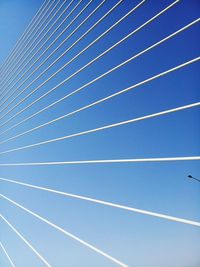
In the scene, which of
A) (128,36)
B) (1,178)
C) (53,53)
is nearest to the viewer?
(128,36)

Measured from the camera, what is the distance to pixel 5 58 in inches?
103

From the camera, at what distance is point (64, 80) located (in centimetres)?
135

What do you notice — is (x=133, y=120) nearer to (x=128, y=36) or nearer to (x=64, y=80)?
(x=128, y=36)

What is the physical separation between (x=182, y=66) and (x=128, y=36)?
12.0 inches

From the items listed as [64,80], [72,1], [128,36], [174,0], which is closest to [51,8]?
[72,1]

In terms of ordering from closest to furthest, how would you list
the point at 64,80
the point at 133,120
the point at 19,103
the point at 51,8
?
the point at 133,120 < the point at 64,80 < the point at 51,8 < the point at 19,103

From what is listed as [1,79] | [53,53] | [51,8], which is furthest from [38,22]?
[1,79]

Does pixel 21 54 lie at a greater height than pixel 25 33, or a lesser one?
lesser

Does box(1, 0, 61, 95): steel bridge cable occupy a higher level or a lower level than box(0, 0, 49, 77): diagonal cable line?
lower

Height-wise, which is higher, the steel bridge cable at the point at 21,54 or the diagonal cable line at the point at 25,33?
the diagonal cable line at the point at 25,33

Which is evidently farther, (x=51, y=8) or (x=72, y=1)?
(x=51, y=8)

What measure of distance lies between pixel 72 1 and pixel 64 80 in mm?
356

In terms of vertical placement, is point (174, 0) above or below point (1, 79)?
below

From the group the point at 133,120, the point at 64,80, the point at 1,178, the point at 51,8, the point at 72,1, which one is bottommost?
the point at 1,178
